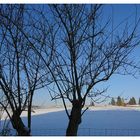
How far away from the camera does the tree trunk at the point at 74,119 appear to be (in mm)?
2971

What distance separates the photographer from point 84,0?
9.50ft

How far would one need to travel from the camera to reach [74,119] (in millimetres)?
2980

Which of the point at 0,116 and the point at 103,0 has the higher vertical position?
the point at 103,0

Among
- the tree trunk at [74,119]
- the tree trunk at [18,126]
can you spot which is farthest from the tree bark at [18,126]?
the tree trunk at [74,119]

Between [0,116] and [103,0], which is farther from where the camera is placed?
[0,116]

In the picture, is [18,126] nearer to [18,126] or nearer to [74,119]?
[18,126]

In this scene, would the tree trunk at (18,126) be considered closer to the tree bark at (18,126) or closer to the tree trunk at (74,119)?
the tree bark at (18,126)

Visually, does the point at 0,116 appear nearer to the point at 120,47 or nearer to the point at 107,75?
the point at 107,75

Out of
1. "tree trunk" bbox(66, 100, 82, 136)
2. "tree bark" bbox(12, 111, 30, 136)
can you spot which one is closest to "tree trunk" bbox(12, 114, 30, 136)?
"tree bark" bbox(12, 111, 30, 136)

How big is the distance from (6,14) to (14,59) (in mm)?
374

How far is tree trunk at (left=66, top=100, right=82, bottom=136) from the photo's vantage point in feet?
9.75

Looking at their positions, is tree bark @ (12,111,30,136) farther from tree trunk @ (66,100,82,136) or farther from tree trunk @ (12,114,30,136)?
tree trunk @ (66,100,82,136)

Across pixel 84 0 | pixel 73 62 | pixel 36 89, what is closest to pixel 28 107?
pixel 36 89

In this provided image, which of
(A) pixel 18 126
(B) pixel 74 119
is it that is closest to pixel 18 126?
(A) pixel 18 126
